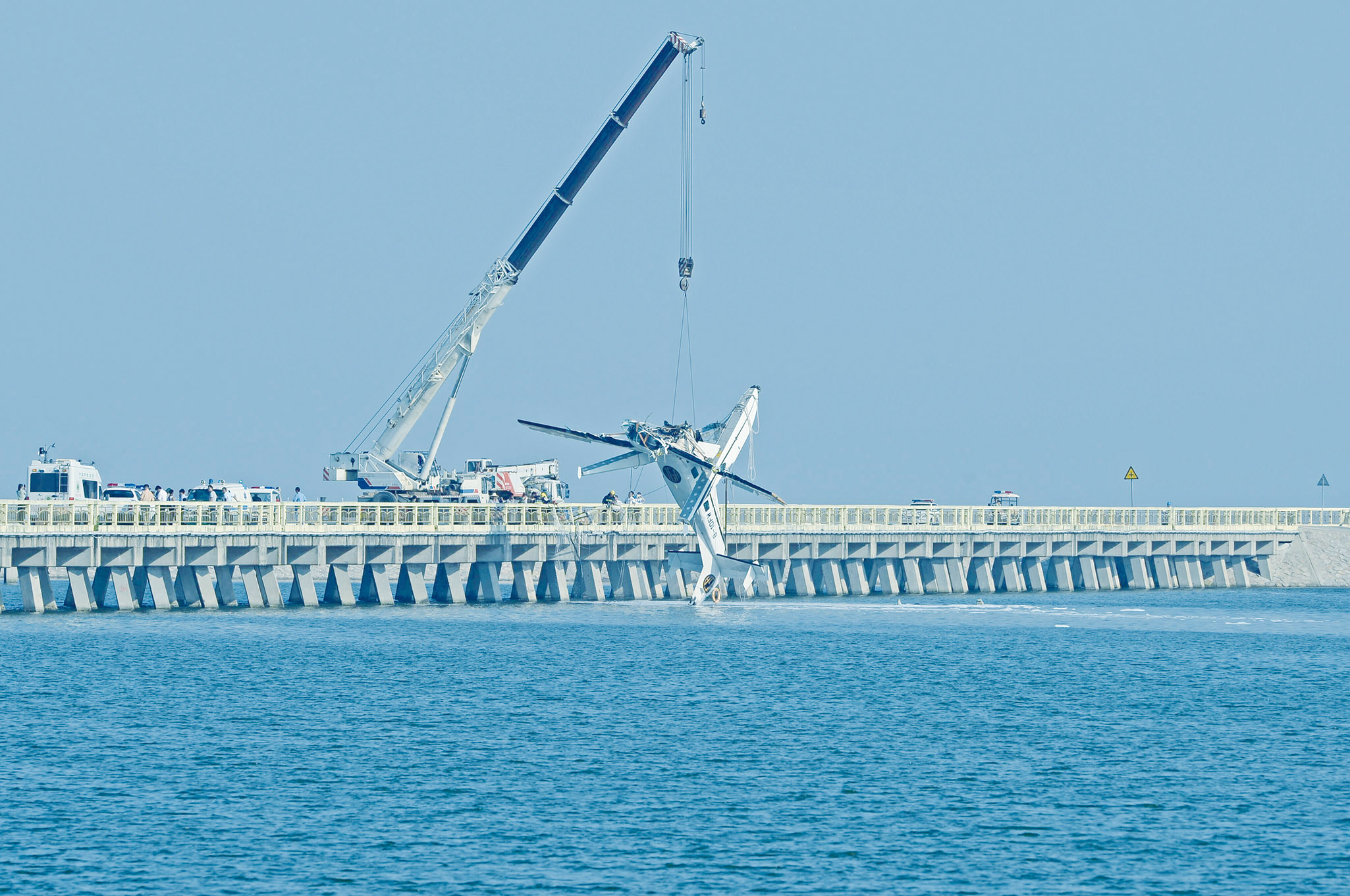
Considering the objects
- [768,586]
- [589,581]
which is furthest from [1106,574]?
[589,581]

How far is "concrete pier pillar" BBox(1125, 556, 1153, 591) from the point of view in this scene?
123438 millimetres

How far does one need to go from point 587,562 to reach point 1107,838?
64.5 m

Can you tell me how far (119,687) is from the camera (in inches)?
2336

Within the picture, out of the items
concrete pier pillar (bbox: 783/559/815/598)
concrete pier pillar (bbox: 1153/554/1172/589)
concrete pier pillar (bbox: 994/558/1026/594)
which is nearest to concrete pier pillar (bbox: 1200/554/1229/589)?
concrete pier pillar (bbox: 1153/554/1172/589)

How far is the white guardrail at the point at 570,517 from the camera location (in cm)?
8306

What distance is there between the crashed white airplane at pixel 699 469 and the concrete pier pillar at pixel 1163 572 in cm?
3854

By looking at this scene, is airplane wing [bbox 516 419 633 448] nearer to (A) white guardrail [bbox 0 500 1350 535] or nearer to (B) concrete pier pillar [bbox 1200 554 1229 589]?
(A) white guardrail [bbox 0 500 1350 535]

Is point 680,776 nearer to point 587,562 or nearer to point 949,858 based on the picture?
point 949,858

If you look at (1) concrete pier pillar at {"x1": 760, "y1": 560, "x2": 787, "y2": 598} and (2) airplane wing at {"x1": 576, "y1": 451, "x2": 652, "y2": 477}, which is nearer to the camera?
(2) airplane wing at {"x1": 576, "y1": 451, "x2": 652, "y2": 477}

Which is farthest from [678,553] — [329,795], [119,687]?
[329,795]

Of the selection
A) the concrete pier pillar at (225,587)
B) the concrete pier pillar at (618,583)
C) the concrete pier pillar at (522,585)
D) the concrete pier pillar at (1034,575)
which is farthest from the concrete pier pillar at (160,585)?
the concrete pier pillar at (1034,575)

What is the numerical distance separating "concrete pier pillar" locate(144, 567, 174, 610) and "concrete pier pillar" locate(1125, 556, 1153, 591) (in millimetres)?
64878

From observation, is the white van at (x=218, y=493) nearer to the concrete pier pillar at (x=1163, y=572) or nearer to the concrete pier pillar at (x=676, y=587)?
the concrete pier pillar at (x=676, y=587)

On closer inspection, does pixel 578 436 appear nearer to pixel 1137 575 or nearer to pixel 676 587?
pixel 676 587
